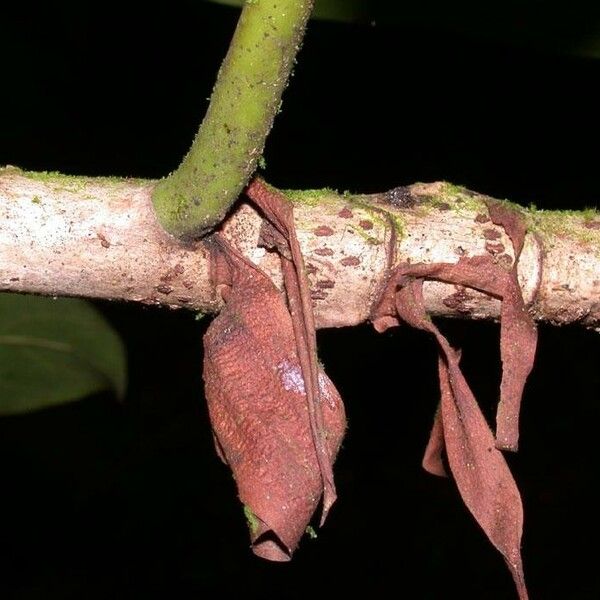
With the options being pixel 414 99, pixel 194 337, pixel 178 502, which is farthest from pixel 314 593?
pixel 414 99

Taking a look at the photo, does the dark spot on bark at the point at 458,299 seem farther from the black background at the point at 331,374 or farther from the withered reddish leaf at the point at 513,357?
the black background at the point at 331,374

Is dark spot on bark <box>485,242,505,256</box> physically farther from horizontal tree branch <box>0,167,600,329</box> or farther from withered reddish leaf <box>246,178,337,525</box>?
withered reddish leaf <box>246,178,337,525</box>

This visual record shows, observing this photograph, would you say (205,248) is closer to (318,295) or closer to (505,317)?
(318,295)

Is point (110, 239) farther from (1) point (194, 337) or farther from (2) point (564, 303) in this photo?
(1) point (194, 337)

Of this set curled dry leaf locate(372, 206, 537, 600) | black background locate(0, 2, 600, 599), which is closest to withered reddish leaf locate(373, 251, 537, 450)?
curled dry leaf locate(372, 206, 537, 600)

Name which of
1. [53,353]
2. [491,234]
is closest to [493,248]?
[491,234]
